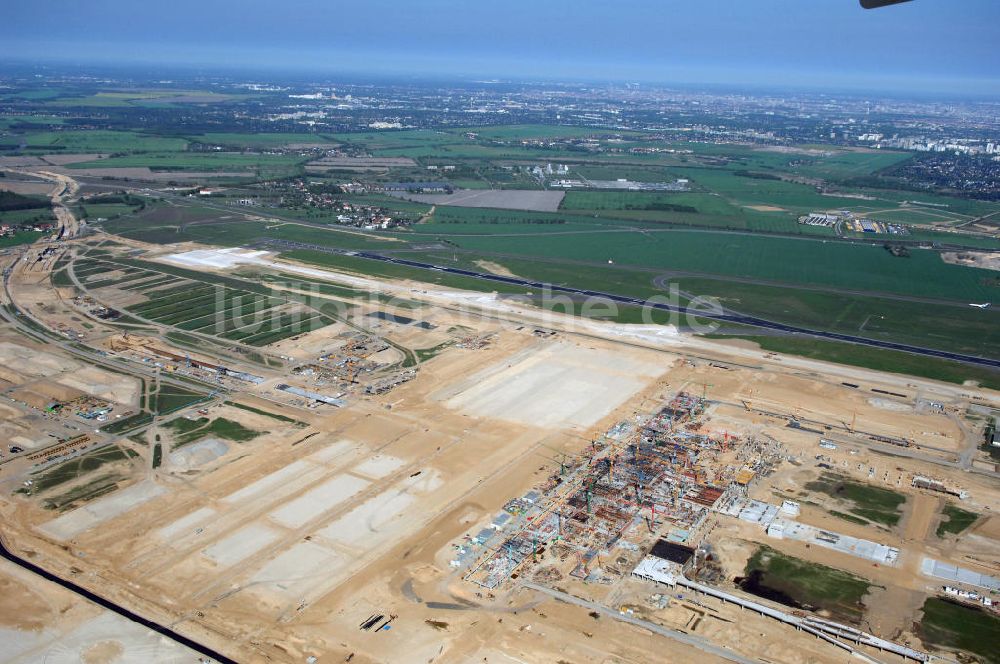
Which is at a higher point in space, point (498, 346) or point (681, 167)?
point (681, 167)

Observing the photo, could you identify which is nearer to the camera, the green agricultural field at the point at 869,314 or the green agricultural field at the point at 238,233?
the green agricultural field at the point at 869,314

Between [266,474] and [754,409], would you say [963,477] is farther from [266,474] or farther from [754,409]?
[266,474]

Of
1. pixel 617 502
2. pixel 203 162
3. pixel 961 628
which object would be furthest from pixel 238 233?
pixel 961 628

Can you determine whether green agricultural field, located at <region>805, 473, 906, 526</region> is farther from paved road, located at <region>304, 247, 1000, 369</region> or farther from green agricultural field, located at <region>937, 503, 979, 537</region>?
paved road, located at <region>304, 247, 1000, 369</region>

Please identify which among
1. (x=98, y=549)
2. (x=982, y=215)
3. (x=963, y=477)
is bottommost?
(x=98, y=549)

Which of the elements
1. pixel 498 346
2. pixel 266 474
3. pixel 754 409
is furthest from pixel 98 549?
pixel 754 409

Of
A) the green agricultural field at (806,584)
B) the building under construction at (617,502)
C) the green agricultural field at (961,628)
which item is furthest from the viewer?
Answer: the building under construction at (617,502)

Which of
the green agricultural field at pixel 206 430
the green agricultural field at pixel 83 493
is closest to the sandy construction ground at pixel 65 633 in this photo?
the green agricultural field at pixel 83 493

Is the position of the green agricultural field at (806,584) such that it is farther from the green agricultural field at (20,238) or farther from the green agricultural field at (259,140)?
the green agricultural field at (259,140)
